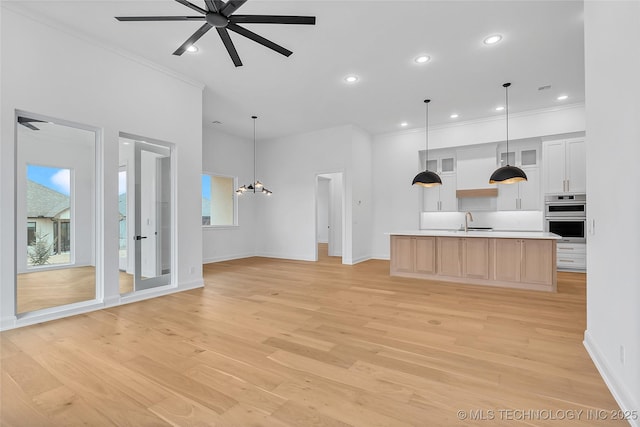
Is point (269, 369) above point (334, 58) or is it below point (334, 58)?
below

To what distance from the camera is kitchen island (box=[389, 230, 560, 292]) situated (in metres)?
4.81

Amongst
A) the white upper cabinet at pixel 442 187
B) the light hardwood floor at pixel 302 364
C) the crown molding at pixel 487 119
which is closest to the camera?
the light hardwood floor at pixel 302 364

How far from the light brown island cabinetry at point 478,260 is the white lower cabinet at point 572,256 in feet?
7.13

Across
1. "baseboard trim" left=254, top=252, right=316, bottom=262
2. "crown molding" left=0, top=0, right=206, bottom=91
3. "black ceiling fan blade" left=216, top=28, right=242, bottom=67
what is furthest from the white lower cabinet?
"crown molding" left=0, top=0, right=206, bottom=91

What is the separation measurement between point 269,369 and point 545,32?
16.2 ft

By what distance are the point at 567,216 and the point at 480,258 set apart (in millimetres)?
2633

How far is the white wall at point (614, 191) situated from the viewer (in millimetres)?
1692

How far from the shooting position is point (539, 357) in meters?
2.51

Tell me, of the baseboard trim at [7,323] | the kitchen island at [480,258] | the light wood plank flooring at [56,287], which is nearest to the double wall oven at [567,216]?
the kitchen island at [480,258]

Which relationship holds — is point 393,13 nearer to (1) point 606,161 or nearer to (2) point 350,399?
(1) point 606,161

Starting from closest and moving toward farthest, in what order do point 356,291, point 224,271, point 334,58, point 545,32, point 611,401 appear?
point 611,401 → point 545,32 → point 334,58 → point 356,291 → point 224,271

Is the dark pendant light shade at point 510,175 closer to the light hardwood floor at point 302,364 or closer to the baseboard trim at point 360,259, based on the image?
the light hardwood floor at point 302,364

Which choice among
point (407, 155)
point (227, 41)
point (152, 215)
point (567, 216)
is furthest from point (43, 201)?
point (567, 216)

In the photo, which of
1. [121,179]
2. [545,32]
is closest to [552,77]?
[545,32]
